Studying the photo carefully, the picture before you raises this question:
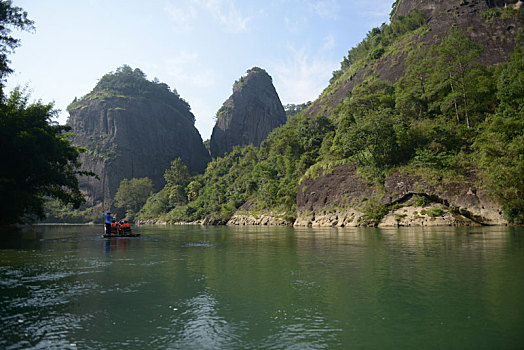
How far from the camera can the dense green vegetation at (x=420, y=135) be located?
3020cm

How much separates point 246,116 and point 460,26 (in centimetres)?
7729

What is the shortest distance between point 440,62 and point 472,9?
37164mm

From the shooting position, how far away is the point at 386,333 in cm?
465

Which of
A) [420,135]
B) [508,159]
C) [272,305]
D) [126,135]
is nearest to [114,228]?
[272,305]

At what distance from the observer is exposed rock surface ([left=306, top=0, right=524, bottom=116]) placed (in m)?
62.1

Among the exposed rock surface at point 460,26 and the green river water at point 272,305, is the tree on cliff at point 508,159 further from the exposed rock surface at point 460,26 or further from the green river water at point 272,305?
the exposed rock surface at point 460,26

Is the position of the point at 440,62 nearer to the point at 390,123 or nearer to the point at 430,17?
the point at 390,123

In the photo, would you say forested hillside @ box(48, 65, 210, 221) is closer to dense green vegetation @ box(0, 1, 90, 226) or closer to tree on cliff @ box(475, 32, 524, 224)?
dense green vegetation @ box(0, 1, 90, 226)

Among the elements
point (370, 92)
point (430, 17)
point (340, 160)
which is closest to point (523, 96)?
point (340, 160)

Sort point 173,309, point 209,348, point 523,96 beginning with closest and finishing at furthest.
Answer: point 209,348, point 173,309, point 523,96

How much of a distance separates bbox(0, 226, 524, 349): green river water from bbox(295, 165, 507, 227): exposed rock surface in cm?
2122

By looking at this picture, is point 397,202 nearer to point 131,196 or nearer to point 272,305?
point 272,305

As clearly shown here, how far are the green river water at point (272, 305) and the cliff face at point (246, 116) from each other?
118331mm

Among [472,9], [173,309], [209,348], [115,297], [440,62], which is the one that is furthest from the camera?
[472,9]
